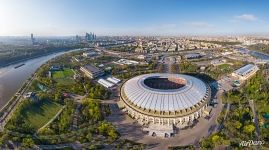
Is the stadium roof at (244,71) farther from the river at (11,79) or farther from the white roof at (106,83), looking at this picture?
the river at (11,79)

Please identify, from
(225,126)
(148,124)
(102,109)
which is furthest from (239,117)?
(102,109)

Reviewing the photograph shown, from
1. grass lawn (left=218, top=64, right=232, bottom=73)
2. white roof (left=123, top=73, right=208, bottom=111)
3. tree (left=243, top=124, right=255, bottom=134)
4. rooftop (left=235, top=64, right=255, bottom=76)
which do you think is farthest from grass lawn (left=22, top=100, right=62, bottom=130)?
grass lawn (left=218, top=64, right=232, bottom=73)

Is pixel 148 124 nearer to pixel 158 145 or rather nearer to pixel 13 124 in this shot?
pixel 158 145

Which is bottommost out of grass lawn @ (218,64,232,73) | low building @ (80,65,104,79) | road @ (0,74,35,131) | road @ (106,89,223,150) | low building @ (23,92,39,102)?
road @ (106,89,223,150)

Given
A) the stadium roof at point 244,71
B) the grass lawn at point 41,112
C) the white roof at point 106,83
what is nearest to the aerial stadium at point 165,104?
the white roof at point 106,83

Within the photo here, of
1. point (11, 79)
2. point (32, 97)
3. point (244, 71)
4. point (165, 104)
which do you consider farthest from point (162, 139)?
point (11, 79)

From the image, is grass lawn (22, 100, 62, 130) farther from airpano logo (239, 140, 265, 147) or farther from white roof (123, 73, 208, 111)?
airpano logo (239, 140, 265, 147)
